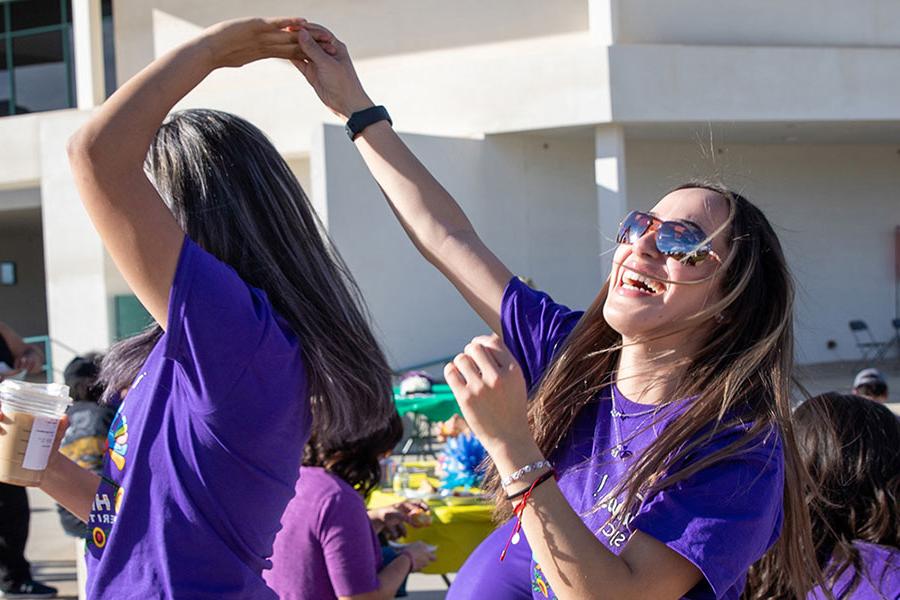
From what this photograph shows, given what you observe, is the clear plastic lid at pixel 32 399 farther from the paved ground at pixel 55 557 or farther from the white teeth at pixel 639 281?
the paved ground at pixel 55 557

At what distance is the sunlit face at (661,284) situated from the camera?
5.19 feet

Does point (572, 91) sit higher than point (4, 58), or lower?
lower

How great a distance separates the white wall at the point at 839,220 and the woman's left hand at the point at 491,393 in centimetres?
1528

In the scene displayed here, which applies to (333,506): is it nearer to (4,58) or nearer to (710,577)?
(710,577)

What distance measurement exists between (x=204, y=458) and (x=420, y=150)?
11326 mm

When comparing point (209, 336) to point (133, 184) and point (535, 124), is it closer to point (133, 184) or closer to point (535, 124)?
point (133, 184)

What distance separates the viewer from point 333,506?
2547 millimetres

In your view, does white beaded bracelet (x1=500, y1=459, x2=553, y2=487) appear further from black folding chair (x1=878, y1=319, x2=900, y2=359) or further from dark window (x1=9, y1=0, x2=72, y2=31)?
dark window (x1=9, y1=0, x2=72, y2=31)

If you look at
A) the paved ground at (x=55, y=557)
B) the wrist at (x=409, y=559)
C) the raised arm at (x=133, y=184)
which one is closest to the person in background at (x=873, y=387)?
the paved ground at (x=55, y=557)

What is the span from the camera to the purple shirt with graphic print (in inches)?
52.8

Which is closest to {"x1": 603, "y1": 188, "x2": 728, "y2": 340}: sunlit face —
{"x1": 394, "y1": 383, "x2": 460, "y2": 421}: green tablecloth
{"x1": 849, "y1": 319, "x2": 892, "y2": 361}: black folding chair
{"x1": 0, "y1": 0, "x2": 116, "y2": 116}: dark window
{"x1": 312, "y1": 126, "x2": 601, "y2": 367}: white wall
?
{"x1": 394, "y1": 383, "x2": 460, "y2": 421}: green tablecloth

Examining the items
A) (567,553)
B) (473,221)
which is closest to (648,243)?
(567,553)

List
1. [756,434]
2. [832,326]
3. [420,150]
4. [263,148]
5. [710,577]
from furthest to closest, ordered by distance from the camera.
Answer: [832,326], [420,150], [263,148], [756,434], [710,577]

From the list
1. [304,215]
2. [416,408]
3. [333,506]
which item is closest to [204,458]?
[304,215]
